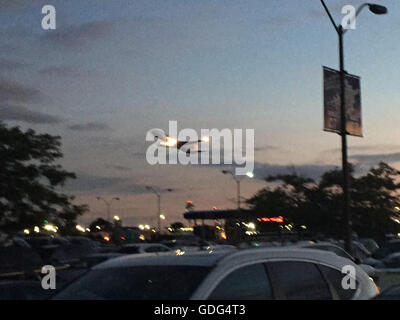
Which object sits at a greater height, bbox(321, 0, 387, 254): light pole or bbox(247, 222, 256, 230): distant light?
bbox(321, 0, 387, 254): light pole

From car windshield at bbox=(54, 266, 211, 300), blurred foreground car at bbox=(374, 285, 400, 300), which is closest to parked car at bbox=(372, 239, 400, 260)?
blurred foreground car at bbox=(374, 285, 400, 300)

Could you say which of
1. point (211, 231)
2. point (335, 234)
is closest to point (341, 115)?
point (335, 234)

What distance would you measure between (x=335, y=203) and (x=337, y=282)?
45.4 meters

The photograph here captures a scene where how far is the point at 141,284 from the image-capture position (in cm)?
547

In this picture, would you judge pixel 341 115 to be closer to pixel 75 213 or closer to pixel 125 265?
pixel 75 213

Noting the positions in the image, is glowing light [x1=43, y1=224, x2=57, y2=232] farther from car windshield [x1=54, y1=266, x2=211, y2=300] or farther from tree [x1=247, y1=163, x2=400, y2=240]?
tree [x1=247, y1=163, x2=400, y2=240]

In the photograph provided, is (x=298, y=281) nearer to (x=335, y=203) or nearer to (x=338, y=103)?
(x=338, y=103)

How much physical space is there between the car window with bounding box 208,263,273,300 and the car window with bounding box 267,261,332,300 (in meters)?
0.10

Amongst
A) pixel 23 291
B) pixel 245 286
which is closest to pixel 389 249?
pixel 23 291

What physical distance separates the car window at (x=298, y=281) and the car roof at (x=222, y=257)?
0.08m

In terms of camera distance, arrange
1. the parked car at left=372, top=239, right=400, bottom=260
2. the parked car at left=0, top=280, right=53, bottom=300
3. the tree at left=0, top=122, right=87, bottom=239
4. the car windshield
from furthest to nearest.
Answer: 1. the parked car at left=372, top=239, right=400, bottom=260
2. the tree at left=0, top=122, right=87, bottom=239
3. the parked car at left=0, top=280, right=53, bottom=300
4. the car windshield

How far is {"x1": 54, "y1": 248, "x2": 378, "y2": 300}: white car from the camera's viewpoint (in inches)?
A: 209

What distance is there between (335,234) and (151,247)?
90.9ft

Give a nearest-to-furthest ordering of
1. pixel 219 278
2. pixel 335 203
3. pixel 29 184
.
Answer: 1. pixel 219 278
2. pixel 29 184
3. pixel 335 203
